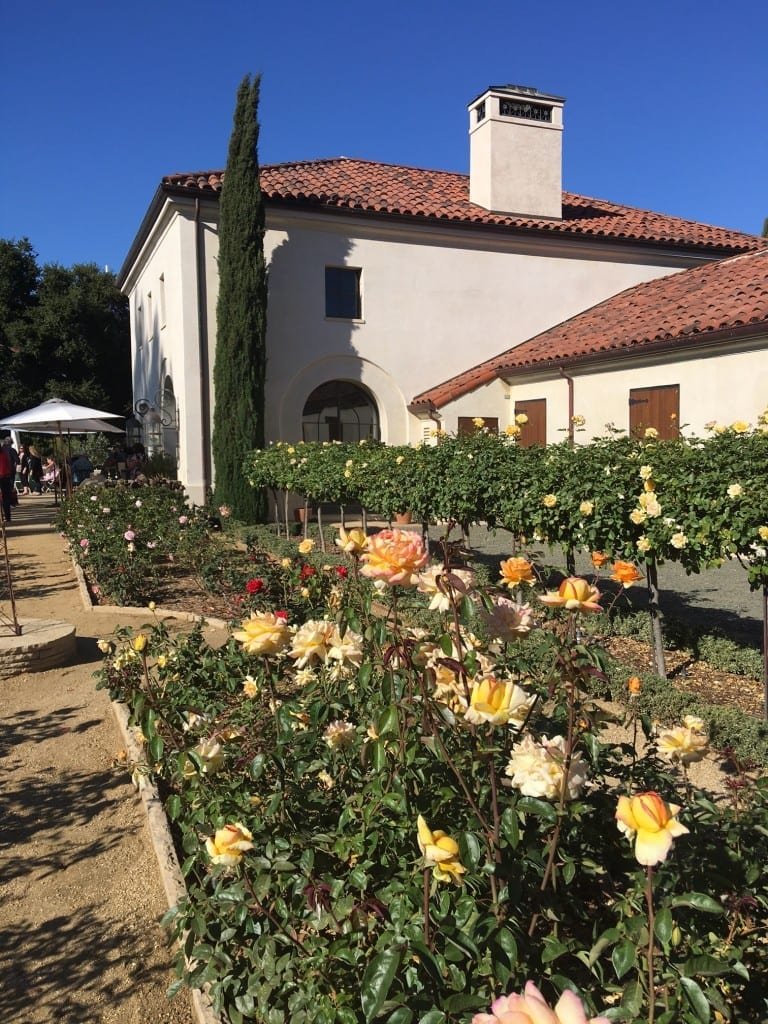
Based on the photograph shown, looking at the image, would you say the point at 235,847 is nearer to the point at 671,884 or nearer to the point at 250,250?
the point at 671,884

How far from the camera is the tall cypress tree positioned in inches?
548

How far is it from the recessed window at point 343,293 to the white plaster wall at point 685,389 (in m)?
4.24

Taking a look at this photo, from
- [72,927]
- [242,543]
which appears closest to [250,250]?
[242,543]

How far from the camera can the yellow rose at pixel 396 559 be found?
65.0 inches

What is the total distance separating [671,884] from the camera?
1683 mm

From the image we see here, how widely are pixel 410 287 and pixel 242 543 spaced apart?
24.8 feet

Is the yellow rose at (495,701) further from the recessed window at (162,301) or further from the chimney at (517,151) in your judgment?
the chimney at (517,151)

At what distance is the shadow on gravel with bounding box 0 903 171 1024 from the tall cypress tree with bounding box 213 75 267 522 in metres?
11.6

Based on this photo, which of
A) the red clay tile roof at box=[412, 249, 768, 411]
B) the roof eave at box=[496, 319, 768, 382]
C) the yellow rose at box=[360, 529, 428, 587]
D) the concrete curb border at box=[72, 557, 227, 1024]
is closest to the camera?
the yellow rose at box=[360, 529, 428, 587]

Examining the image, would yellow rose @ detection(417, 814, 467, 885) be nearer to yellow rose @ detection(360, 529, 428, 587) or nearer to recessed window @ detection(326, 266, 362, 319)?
yellow rose @ detection(360, 529, 428, 587)

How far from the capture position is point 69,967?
2.62 m

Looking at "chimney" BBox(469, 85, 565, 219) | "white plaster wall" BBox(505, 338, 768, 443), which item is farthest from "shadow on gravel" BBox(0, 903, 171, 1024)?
"chimney" BBox(469, 85, 565, 219)

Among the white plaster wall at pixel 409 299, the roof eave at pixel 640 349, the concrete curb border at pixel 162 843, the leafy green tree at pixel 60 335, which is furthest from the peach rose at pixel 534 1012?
the leafy green tree at pixel 60 335

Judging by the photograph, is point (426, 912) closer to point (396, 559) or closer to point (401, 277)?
point (396, 559)
